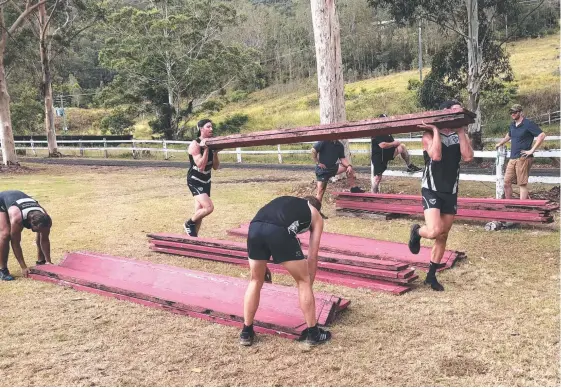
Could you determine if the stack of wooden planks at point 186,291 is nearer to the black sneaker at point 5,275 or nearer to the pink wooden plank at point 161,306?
the pink wooden plank at point 161,306

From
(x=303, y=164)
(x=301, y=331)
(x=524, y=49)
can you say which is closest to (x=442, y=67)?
(x=303, y=164)

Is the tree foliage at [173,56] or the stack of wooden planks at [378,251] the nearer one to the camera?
the stack of wooden planks at [378,251]

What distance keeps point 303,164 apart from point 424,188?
54.4ft

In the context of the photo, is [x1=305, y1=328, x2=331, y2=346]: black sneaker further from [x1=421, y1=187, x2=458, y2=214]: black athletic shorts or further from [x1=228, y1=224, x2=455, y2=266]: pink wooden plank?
[x1=228, y1=224, x2=455, y2=266]: pink wooden plank

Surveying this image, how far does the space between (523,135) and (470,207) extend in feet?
5.06

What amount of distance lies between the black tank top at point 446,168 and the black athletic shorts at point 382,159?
5292 millimetres

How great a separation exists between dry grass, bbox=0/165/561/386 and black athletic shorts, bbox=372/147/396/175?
327cm

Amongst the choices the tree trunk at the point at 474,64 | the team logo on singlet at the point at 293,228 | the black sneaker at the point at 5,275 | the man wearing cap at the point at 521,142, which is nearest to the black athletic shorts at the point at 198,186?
the black sneaker at the point at 5,275

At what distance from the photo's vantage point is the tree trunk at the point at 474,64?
20594mm

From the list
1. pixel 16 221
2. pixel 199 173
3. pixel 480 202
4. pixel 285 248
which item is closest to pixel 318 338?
pixel 285 248

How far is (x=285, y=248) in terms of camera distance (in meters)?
4.72

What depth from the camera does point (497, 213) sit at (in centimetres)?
929

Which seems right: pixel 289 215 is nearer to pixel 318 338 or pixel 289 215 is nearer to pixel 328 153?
pixel 318 338

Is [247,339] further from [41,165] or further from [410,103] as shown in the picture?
[410,103]
